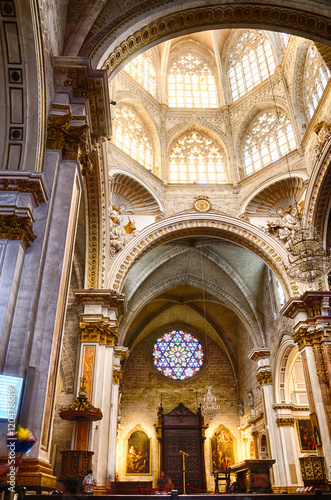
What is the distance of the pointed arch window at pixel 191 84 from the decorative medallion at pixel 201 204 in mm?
5674

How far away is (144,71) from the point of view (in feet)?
62.1

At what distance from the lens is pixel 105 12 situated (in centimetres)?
846

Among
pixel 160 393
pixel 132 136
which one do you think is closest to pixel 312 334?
pixel 132 136

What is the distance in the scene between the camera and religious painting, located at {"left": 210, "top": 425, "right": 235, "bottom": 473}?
2134cm

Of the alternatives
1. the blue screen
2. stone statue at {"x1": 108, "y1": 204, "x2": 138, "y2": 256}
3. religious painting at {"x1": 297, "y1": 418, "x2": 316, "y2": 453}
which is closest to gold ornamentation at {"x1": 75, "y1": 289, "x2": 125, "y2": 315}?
stone statue at {"x1": 108, "y1": 204, "x2": 138, "y2": 256}

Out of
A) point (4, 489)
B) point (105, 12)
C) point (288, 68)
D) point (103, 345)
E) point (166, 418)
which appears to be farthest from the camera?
point (166, 418)

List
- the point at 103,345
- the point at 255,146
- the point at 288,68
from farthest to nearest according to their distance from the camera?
the point at 255,146 < the point at 288,68 < the point at 103,345

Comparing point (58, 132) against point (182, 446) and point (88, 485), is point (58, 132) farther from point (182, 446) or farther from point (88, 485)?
point (182, 446)

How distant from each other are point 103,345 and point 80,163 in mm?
7063

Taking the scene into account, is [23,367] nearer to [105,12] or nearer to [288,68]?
[105,12]

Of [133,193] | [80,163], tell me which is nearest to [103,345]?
[133,193]

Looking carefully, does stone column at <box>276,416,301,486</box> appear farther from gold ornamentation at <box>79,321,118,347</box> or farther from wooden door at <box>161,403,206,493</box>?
gold ornamentation at <box>79,321,118,347</box>

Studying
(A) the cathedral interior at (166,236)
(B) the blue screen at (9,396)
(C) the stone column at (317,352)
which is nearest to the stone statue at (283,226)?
(A) the cathedral interior at (166,236)

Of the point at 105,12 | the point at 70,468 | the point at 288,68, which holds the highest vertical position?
the point at 288,68
